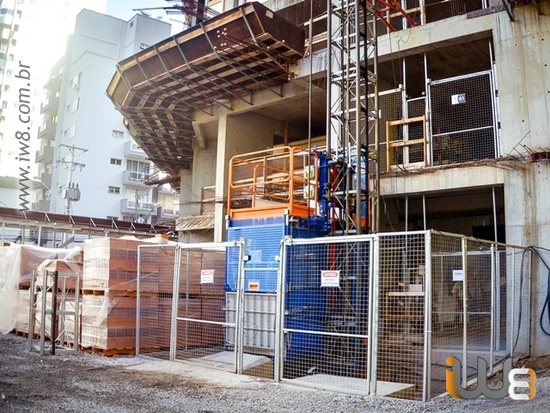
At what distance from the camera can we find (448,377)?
715 centimetres

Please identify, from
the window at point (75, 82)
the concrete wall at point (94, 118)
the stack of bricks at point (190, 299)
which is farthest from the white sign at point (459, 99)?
the window at point (75, 82)

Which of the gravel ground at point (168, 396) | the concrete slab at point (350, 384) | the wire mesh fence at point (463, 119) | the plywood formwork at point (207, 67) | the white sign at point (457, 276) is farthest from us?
the plywood formwork at point (207, 67)

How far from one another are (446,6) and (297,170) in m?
6.72

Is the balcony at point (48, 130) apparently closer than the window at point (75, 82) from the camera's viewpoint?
No

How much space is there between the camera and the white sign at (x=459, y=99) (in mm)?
12508

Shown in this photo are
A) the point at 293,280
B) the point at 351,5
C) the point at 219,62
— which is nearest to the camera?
the point at 293,280

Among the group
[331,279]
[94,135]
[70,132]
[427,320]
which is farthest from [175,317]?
[70,132]

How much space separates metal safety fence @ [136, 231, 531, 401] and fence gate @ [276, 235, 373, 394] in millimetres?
22

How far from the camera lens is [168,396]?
23.7 ft

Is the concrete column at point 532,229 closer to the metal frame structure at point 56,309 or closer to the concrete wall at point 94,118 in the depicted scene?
the metal frame structure at point 56,309

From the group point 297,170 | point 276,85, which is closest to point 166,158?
point 276,85

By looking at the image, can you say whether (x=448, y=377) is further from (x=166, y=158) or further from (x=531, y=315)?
(x=166, y=158)

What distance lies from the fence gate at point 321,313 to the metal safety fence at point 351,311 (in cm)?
2

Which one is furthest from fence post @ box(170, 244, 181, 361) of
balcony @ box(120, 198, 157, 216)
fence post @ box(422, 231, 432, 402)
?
balcony @ box(120, 198, 157, 216)
